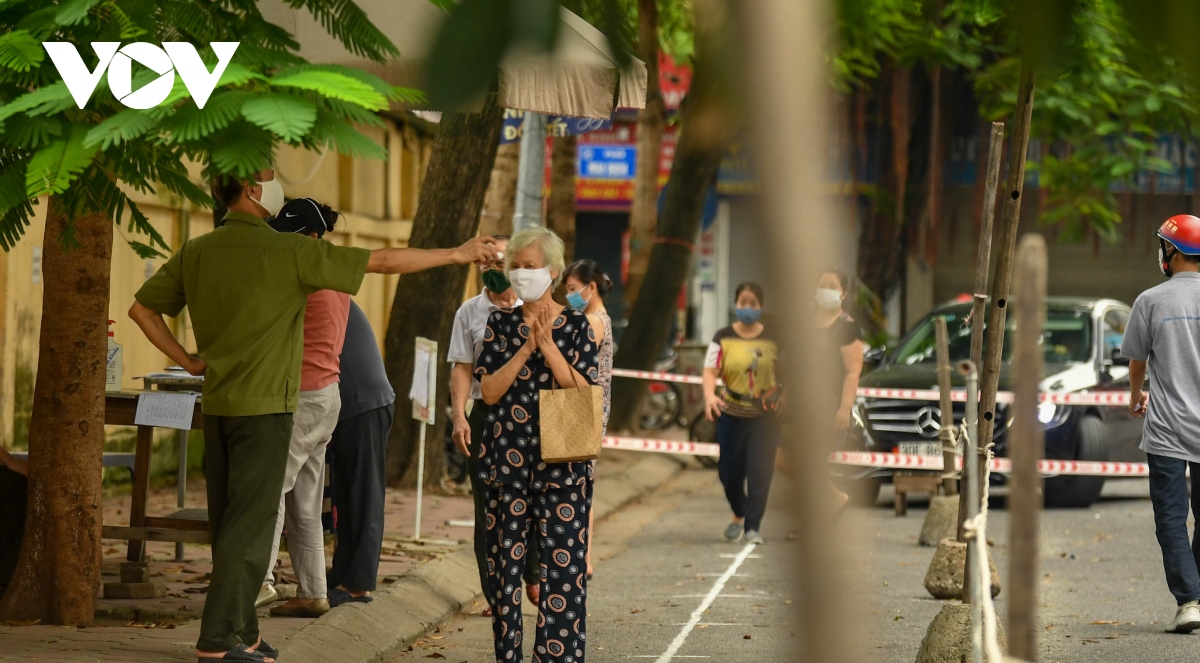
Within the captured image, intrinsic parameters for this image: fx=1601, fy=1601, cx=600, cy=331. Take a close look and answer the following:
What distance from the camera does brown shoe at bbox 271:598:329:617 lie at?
21.9ft

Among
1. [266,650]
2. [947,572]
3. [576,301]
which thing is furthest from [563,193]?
[266,650]

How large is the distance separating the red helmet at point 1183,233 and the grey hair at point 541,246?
265cm

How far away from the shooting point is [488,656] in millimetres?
6758

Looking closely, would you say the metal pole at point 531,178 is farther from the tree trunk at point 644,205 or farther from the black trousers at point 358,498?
the tree trunk at point 644,205

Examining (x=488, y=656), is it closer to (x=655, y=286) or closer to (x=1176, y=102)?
(x=1176, y=102)

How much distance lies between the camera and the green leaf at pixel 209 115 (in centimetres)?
270

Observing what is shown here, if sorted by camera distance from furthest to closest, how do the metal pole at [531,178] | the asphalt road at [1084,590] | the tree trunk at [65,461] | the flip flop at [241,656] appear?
the metal pole at [531,178], the asphalt road at [1084,590], the tree trunk at [65,461], the flip flop at [241,656]

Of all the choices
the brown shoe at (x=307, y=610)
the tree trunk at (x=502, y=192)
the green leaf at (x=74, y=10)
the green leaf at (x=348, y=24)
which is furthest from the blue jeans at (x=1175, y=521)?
the tree trunk at (x=502, y=192)

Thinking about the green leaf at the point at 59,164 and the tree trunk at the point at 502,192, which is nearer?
the green leaf at the point at 59,164

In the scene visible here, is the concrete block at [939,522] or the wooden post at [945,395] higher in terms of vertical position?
the wooden post at [945,395]

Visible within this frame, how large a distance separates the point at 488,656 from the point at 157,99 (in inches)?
174

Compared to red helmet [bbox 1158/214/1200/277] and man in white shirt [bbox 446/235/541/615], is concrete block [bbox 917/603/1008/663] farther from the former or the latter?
red helmet [bbox 1158/214/1200/277]

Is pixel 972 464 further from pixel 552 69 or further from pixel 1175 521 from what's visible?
pixel 552 69

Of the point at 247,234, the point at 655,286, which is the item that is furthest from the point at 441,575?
the point at 655,286
